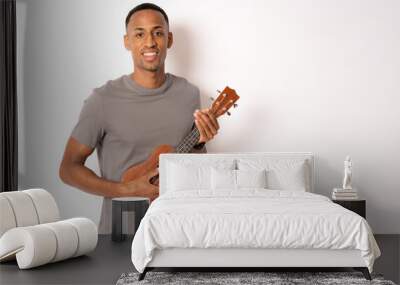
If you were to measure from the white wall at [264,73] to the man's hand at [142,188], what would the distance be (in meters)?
0.48

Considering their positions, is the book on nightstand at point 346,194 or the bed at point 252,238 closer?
the bed at point 252,238

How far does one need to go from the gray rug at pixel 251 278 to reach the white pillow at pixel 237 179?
128cm

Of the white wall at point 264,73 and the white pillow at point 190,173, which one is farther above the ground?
the white wall at point 264,73

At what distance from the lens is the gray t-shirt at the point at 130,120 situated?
6.90 m

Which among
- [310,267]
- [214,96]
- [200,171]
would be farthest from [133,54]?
[310,267]

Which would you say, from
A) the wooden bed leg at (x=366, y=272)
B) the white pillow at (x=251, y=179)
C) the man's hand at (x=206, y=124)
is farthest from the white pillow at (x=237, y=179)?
the wooden bed leg at (x=366, y=272)

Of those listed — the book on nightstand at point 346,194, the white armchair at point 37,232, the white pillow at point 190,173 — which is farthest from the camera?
the book on nightstand at point 346,194

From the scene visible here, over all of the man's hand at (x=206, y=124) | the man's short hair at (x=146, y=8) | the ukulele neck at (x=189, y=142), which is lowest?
the ukulele neck at (x=189, y=142)

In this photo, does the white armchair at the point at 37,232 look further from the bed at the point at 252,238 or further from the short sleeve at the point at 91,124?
the short sleeve at the point at 91,124

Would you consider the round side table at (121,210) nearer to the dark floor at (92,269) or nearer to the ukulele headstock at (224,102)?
the dark floor at (92,269)

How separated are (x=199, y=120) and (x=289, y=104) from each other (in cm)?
94

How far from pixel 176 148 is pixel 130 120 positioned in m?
0.53

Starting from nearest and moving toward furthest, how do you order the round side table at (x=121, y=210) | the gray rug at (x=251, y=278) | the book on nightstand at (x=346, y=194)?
the gray rug at (x=251, y=278)
the round side table at (x=121, y=210)
the book on nightstand at (x=346, y=194)

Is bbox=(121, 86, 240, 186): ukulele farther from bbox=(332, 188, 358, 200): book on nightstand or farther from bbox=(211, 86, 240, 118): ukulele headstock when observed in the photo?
bbox=(332, 188, 358, 200): book on nightstand
